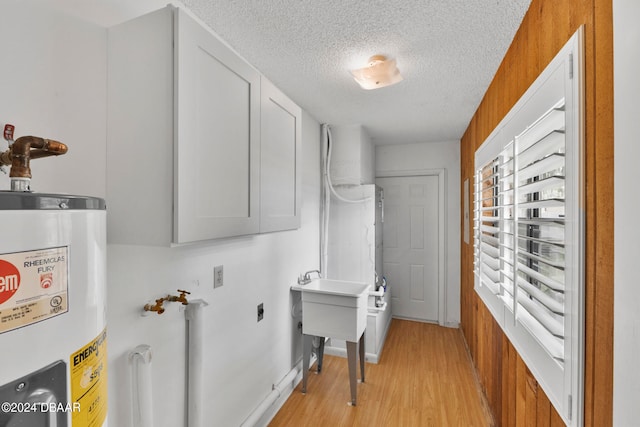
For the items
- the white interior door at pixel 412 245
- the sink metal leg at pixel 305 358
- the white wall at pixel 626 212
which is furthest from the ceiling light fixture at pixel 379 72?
the white interior door at pixel 412 245

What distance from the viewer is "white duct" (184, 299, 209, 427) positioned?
140 centimetres

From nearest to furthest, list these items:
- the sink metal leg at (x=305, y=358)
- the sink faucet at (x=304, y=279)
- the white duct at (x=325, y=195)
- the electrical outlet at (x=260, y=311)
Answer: the electrical outlet at (x=260, y=311) < the sink metal leg at (x=305, y=358) < the sink faucet at (x=304, y=279) < the white duct at (x=325, y=195)

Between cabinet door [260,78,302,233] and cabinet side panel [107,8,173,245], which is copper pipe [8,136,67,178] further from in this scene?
cabinet door [260,78,302,233]

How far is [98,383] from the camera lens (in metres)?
0.60

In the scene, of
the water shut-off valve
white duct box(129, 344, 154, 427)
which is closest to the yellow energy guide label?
the water shut-off valve

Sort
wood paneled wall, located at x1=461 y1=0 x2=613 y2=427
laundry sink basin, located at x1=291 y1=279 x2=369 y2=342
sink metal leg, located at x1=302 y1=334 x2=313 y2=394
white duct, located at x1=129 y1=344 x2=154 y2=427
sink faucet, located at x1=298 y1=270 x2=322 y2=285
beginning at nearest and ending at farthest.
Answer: wood paneled wall, located at x1=461 y1=0 x2=613 y2=427 < white duct, located at x1=129 y1=344 x2=154 y2=427 < laundry sink basin, located at x1=291 y1=279 x2=369 y2=342 < sink metal leg, located at x1=302 y1=334 x2=313 y2=394 < sink faucet, located at x1=298 y1=270 x2=322 y2=285

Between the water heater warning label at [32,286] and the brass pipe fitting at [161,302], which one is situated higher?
the water heater warning label at [32,286]

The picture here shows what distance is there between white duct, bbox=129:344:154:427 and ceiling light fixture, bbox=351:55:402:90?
71.2 inches

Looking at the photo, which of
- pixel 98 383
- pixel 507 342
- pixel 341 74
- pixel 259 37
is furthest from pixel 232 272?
pixel 507 342

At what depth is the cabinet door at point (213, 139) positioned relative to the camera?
946 millimetres

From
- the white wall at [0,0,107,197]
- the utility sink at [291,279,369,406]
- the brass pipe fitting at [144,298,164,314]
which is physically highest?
the white wall at [0,0,107,197]

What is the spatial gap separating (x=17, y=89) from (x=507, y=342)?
2320 mm

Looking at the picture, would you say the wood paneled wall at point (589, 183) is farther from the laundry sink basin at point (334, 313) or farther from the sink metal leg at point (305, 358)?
the sink metal leg at point (305, 358)

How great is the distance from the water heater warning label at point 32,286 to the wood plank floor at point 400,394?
2071mm
